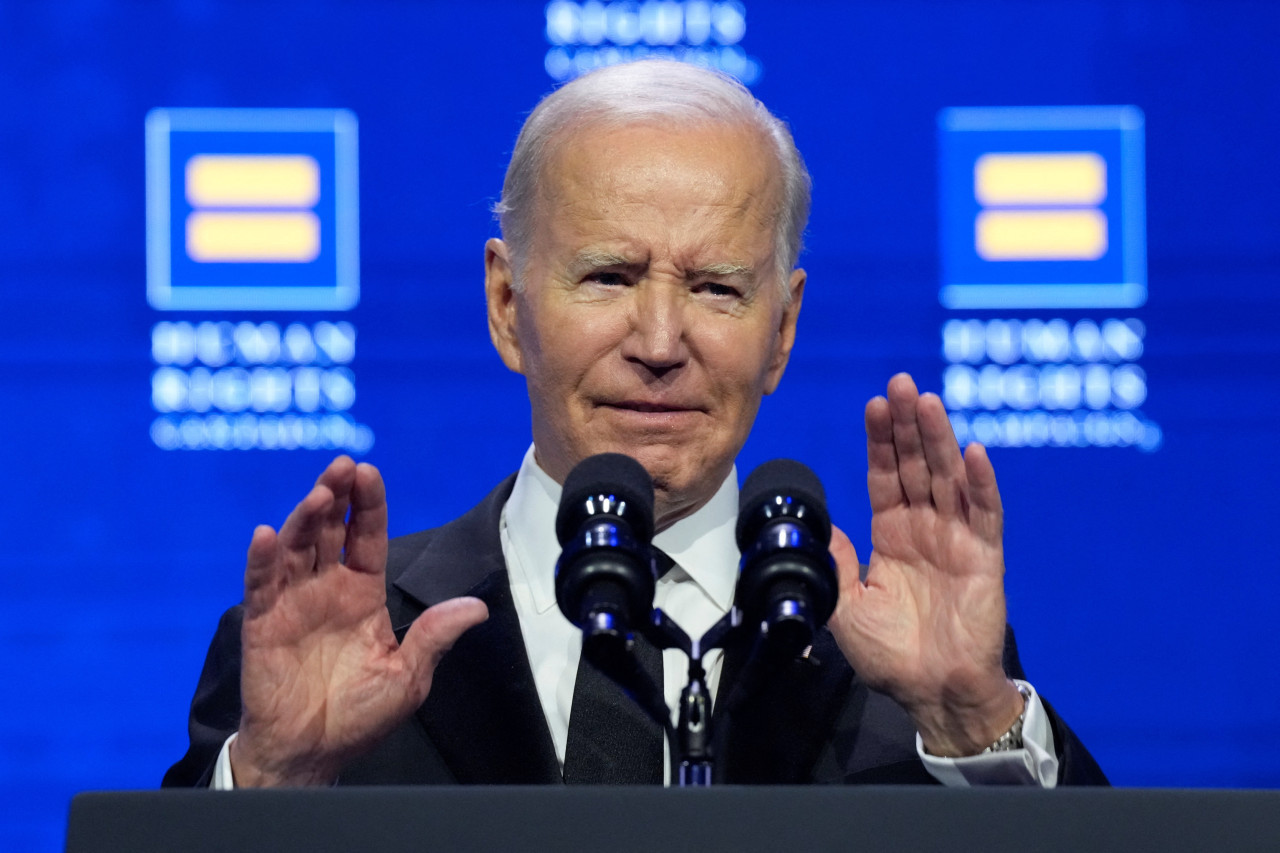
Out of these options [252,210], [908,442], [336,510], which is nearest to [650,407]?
[908,442]

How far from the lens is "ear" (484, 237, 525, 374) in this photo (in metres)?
2.04

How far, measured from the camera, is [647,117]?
1885 mm

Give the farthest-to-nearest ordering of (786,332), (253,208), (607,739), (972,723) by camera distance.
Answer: (253,208) < (786,332) < (607,739) < (972,723)

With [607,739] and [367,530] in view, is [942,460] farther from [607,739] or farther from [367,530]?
[367,530]

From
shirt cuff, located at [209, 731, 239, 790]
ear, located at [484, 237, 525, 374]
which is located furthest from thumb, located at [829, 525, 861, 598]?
shirt cuff, located at [209, 731, 239, 790]

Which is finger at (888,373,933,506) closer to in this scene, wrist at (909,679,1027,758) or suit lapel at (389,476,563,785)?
wrist at (909,679,1027,758)

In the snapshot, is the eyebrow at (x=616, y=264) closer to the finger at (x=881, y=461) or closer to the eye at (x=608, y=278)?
the eye at (x=608, y=278)

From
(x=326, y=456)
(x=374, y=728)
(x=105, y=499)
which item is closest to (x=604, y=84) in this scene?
(x=374, y=728)

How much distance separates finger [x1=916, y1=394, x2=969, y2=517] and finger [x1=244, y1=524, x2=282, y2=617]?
0.70 meters

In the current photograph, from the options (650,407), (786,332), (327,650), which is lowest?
(327,650)

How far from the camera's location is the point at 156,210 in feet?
8.99

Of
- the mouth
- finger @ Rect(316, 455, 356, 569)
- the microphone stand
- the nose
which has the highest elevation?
the nose

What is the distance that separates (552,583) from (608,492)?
0.75 metres

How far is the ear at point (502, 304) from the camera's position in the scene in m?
2.04
